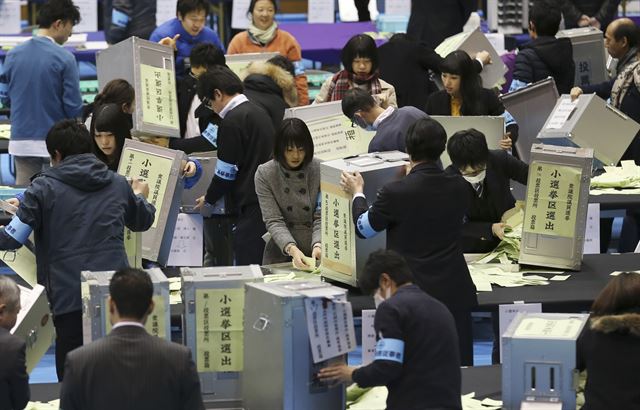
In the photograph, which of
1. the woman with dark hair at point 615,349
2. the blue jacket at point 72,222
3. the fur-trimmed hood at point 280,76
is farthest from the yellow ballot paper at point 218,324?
the fur-trimmed hood at point 280,76

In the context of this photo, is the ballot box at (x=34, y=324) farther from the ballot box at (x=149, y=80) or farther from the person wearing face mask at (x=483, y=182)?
the ballot box at (x=149, y=80)

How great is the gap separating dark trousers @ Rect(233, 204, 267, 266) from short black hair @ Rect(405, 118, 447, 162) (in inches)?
64.7

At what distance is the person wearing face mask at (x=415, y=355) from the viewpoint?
455 centimetres

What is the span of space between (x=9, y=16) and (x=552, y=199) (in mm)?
7449

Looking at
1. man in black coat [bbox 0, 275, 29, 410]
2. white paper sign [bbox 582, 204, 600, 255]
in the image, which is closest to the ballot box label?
white paper sign [bbox 582, 204, 600, 255]

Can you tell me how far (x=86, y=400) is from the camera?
427 centimetres

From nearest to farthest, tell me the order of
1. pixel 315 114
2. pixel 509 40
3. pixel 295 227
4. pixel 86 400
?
pixel 86 400, pixel 295 227, pixel 315 114, pixel 509 40

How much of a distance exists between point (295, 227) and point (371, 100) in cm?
65

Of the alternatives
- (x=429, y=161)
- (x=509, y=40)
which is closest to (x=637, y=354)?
(x=429, y=161)

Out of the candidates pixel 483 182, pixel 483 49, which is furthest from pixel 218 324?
pixel 483 49

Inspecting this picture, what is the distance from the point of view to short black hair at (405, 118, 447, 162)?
5539mm

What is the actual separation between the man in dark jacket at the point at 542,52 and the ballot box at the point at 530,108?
50 cm

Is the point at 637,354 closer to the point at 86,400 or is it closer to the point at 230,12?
the point at 86,400

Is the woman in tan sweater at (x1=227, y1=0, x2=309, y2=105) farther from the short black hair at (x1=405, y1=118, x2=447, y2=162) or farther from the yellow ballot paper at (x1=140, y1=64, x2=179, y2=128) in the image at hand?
the short black hair at (x1=405, y1=118, x2=447, y2=162)
